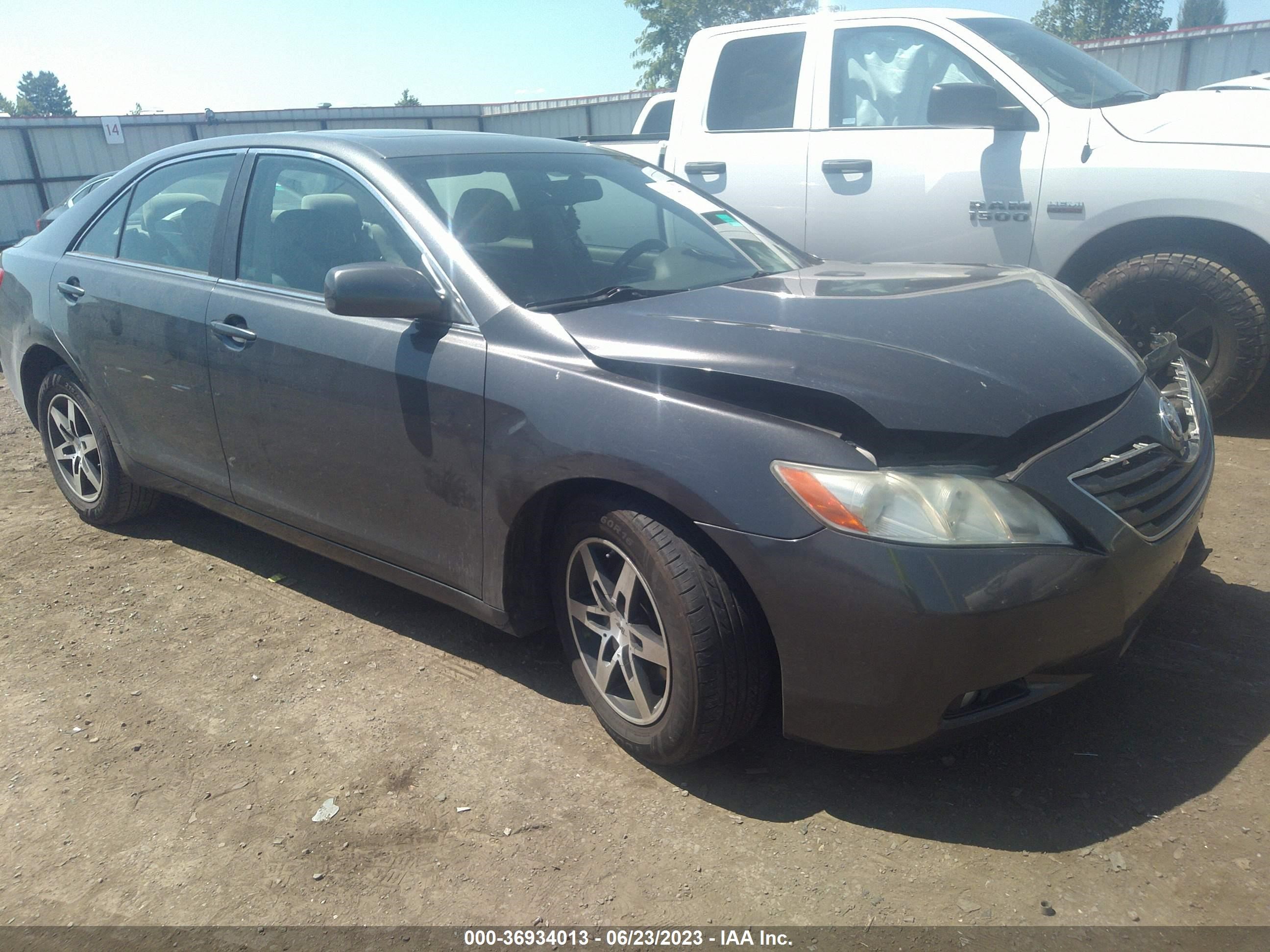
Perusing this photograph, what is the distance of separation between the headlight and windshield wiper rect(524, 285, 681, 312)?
3.17ft

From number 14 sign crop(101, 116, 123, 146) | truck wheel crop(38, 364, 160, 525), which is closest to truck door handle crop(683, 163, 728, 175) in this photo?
truck wheel crop(38, 364, 160, 525)

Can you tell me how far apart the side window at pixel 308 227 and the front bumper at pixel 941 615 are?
1.58 meters

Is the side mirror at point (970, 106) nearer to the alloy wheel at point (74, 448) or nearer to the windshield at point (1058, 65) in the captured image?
the windshield at point (1058, 65)

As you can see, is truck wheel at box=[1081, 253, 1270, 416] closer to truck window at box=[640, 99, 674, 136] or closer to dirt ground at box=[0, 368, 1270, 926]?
dirt ground at box=[0, 368, 1270, 926]

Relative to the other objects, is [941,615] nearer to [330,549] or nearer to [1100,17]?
[330,549]

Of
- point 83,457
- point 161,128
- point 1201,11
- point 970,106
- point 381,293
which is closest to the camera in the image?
point 381,293

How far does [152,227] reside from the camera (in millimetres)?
4020

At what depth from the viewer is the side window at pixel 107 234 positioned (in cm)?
417

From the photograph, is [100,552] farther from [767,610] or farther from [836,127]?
[836,127]

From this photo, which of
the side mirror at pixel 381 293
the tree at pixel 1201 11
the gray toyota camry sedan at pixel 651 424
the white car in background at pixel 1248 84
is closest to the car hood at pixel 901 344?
the gray toyota camry sedan at pixel 651 424

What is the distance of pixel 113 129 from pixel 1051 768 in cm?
2450

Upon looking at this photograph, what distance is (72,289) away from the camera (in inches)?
164

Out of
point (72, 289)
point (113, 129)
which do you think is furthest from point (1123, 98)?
point (113, 129)

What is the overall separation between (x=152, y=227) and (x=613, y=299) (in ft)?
7.32
